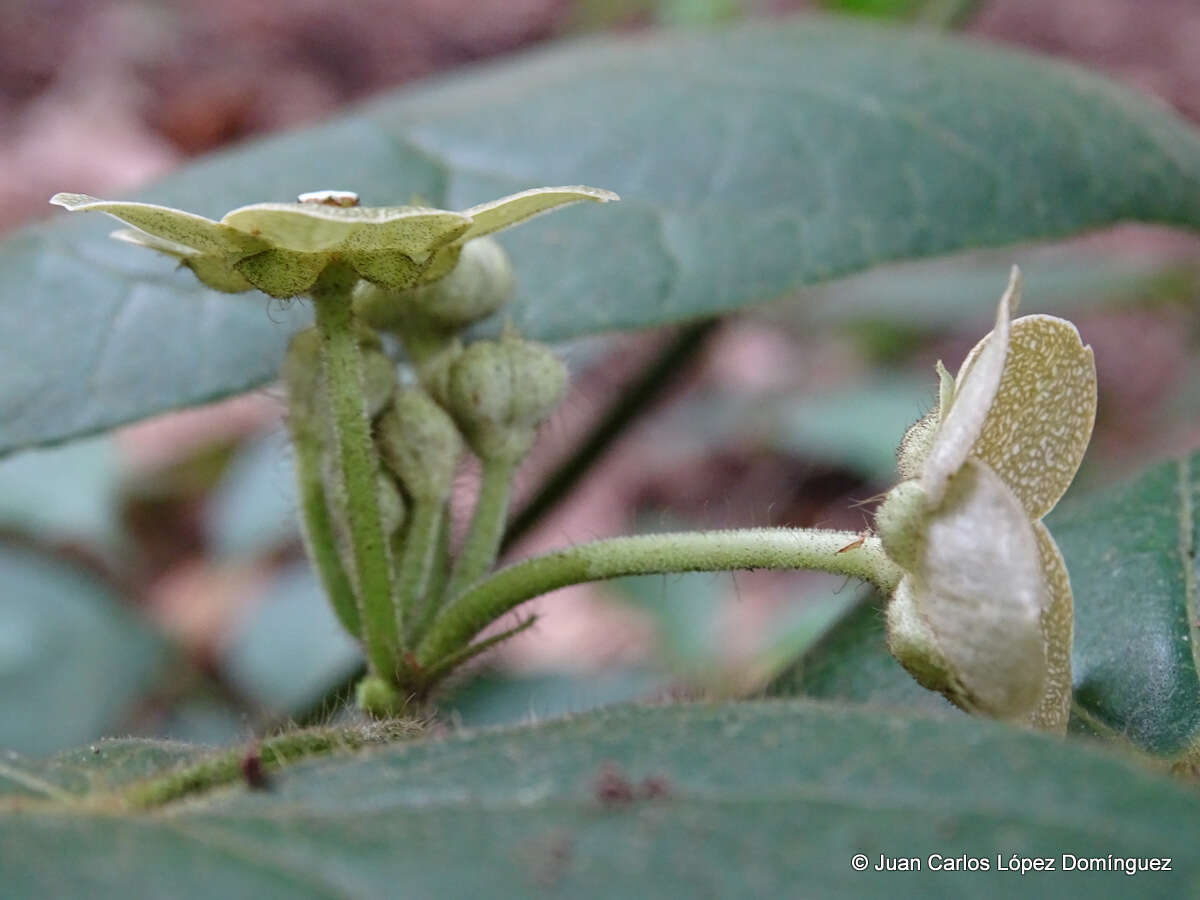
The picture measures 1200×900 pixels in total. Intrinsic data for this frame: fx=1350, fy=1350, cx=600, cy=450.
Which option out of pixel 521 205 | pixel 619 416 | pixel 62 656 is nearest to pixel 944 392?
pixel 521 205

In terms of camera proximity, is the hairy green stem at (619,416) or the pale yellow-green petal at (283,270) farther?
the hairy green stem at (619,416)

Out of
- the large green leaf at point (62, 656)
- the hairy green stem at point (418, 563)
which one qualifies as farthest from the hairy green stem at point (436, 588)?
the large green leaf at point (62, 656)

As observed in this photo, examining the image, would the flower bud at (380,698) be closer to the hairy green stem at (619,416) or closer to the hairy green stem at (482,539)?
the hairy green stem at (482,539)

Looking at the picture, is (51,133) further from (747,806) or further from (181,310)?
(747,806)

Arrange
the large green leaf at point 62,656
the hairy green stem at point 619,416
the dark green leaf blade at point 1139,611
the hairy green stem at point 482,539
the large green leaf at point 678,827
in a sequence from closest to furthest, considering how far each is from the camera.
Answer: the large green leaf at point 678,827 → the dark green leaf blade at point 1139,611 → the hairy green stem at point 482,539 → the hairy green stem at point 619,416 → the large green leaf at point 62,656

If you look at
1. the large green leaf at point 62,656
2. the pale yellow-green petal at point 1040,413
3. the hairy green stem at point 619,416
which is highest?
the pale yellow-green petal at point 1040,413

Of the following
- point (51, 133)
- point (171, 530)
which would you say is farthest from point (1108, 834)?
point (51, 133)
